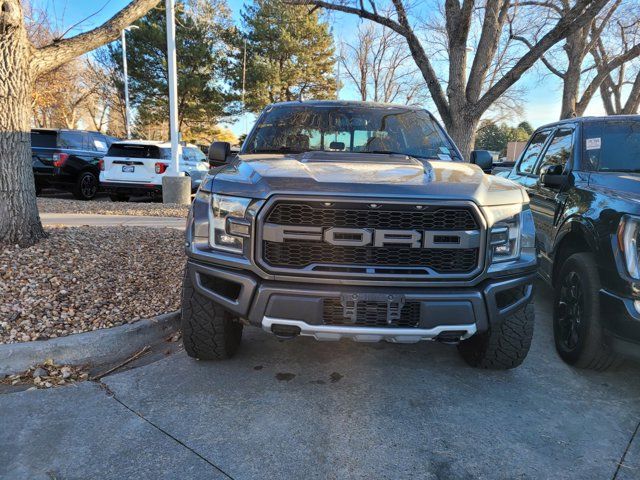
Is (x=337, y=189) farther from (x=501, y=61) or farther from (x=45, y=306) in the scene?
(x=501, y=61)

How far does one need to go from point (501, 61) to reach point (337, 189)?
70.9 ft

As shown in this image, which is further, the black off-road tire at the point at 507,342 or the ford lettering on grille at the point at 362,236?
the black off-road tire at the point at 507,342

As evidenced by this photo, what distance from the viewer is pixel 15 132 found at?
15.0 ft

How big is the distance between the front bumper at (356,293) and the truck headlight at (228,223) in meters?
0.16

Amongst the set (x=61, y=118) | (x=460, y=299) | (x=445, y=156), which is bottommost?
(x=460, y=299)

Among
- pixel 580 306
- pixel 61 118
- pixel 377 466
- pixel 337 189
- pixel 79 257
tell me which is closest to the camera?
pixel 377 466

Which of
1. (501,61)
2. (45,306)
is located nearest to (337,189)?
(45,306)

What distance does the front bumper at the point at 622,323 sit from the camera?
106 inches

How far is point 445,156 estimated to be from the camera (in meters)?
3.81

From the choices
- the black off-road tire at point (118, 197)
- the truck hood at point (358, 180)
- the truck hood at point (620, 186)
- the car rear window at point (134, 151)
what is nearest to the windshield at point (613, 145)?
the truck hood at point (620, 186)

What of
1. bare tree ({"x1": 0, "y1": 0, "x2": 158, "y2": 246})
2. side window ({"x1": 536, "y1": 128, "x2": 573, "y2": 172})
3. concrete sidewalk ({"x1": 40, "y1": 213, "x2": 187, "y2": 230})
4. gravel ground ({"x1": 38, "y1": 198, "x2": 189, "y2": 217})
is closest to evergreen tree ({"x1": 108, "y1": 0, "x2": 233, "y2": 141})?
gravel ground ({"x1": 38, "y1": 198, "x2": 189, "y2": 217})

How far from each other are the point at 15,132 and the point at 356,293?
4.11 meters

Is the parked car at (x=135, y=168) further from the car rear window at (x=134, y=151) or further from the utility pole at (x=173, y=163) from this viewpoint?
the utility pole at (x=173, y=163)

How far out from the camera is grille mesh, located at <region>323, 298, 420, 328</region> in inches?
98.5
